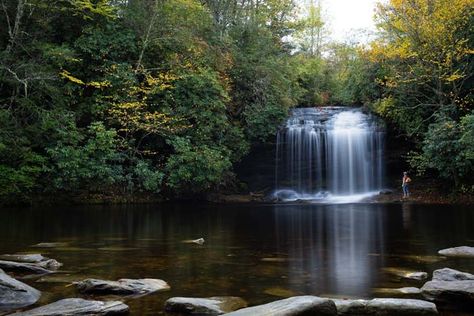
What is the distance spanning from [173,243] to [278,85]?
1571 cm

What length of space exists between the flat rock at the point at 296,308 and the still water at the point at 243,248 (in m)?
0.77

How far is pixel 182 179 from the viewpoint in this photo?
61.0 feet

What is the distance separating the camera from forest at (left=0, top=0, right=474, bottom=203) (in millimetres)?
17219

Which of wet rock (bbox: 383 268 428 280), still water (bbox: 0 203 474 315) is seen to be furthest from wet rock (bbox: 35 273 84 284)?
wet rock (bbox: 383 268 428 280)

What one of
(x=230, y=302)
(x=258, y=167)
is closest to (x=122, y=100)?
(x=258, y=167)

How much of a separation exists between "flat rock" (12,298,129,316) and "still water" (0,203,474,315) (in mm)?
190

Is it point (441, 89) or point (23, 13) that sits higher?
point (23, 13)

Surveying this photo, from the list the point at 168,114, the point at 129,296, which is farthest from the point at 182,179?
the point at 129,296

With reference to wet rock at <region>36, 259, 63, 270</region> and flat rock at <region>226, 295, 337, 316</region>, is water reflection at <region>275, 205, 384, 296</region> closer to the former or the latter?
flat rock at <region>226, 295, 337, 316</region>

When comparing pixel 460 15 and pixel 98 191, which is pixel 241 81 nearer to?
pixel 98 191

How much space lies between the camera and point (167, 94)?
19.5 metres

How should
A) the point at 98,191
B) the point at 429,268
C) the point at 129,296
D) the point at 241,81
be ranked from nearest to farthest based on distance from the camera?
the point at 129,296 < the point at 429,268 < the point at 98,191 < the point at 241,81

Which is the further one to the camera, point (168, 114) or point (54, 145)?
point (168, 114)

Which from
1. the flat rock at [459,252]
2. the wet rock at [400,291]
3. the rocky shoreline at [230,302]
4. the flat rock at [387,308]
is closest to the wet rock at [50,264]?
the rocky shoreline at [230,302]
